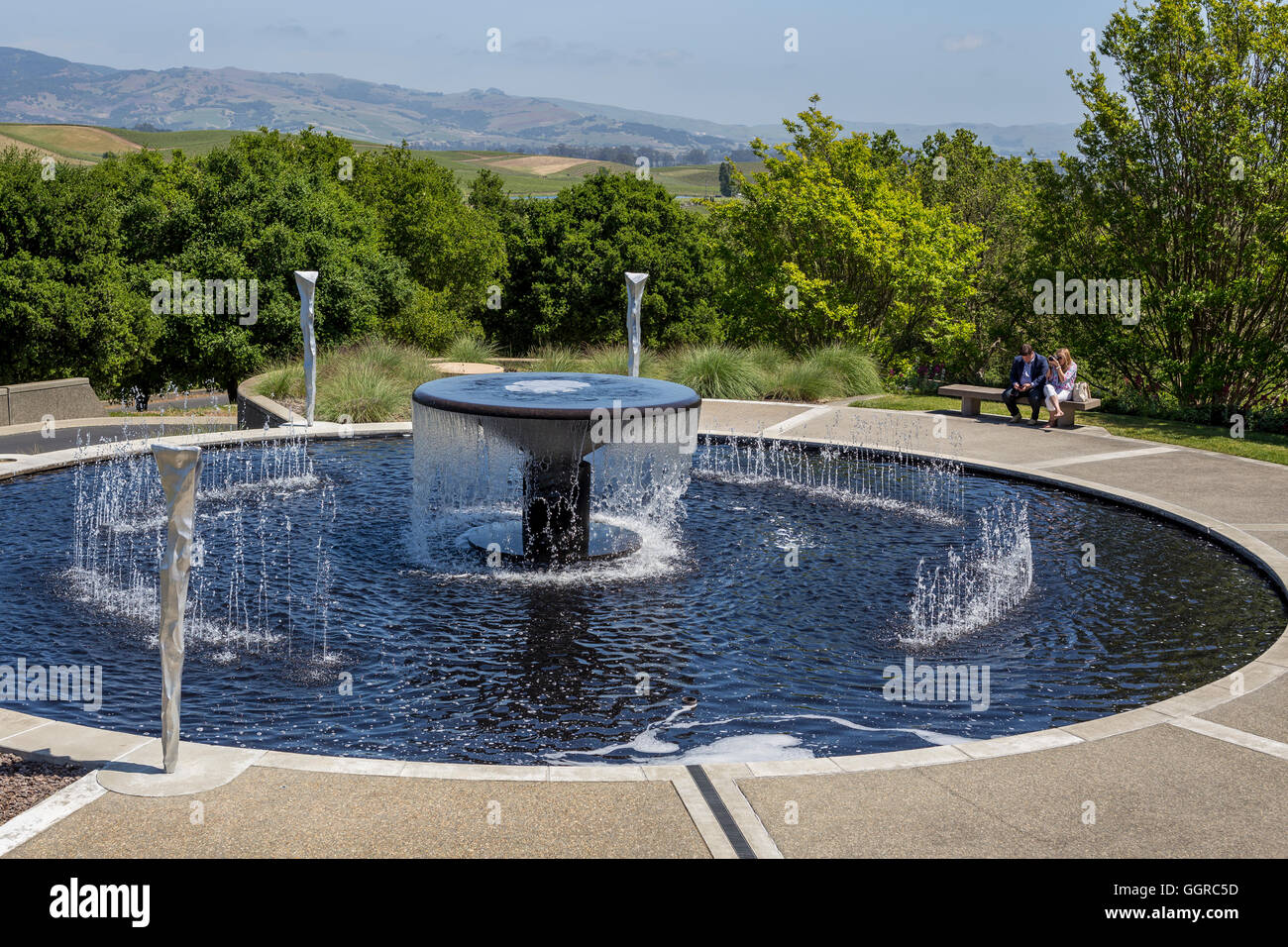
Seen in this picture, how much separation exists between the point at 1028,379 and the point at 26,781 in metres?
17.7

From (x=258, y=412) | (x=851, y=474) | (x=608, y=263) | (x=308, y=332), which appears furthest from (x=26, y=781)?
(x=608, y=263)

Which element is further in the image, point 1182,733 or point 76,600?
point 76,600

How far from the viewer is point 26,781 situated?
643 cm

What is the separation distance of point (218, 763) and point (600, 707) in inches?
107

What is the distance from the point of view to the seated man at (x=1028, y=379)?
66.3ft

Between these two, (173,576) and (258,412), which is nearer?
(173,576)

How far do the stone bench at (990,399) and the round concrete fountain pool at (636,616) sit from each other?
5016 mm

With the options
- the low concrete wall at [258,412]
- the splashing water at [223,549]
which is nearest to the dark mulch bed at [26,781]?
the splashing water at [223,549]

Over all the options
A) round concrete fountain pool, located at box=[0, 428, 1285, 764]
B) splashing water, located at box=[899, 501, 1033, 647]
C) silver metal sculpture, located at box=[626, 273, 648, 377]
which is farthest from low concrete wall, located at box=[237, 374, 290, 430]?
splashing water, located at box=[899, 501, 1033, 647]

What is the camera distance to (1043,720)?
26.9 feet

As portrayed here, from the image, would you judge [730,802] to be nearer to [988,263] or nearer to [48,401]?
[48,401]

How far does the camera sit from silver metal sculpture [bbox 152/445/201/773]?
6465 millimetres

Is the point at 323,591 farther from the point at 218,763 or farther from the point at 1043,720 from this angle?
the point at 1043,720

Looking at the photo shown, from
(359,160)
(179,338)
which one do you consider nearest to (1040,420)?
(179,338)
